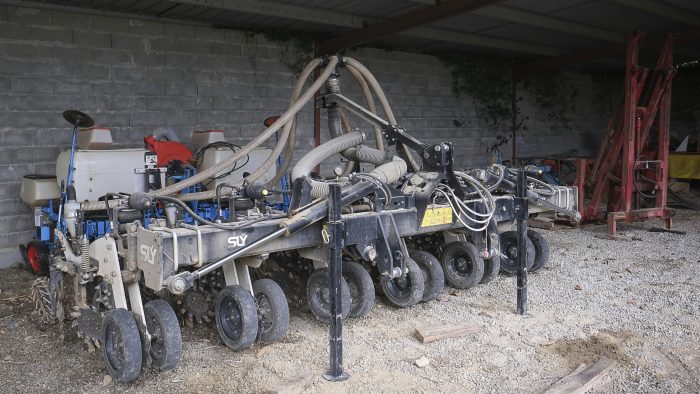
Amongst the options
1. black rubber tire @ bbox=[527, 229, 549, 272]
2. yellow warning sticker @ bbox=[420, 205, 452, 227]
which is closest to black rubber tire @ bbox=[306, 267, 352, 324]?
yellow warning sticker @ bbox=[420, 205, 452, 227]

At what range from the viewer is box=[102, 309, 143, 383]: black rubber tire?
274 centimetres

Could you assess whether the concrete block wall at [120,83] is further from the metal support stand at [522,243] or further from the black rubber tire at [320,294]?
the metal support stand at [522,243]

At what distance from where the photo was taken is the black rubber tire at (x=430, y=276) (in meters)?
3.98

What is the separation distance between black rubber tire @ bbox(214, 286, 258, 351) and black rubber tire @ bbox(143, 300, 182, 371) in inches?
13.3

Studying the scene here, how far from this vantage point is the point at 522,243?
12.4ft

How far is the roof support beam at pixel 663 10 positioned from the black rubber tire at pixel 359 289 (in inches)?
200

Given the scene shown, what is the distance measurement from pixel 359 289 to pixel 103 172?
2.74 m

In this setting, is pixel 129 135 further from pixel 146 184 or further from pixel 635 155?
pixel 635 155

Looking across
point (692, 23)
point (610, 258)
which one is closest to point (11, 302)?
point (610, 258)

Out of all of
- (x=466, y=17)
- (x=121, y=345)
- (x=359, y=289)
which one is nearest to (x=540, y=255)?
(x=359, y=289)

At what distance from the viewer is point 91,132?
5.15 m

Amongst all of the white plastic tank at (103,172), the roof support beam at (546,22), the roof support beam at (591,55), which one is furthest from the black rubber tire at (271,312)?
the roof support beam at (591,55)

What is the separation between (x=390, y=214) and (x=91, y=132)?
3067 mm

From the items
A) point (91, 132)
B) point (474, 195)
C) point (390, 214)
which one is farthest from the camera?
point (91, 132)
